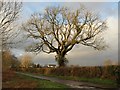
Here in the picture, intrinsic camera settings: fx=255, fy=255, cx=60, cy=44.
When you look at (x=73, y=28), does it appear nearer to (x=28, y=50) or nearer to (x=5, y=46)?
(x=28, y=50)

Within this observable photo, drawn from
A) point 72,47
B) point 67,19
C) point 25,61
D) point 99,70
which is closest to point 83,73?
point 99,70

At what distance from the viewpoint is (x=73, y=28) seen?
4769 centimetres

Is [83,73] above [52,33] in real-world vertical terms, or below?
below

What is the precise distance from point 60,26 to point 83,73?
1551 cm

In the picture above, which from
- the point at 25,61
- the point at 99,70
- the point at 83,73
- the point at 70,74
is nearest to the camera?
the point at 99,70

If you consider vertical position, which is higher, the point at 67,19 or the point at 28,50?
the point at 67,19

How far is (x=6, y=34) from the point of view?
2267cm

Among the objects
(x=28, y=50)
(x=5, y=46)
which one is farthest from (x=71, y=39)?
(x=5, y=46)

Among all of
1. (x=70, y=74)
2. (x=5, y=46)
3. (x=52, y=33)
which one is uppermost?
(x=52, y=33)

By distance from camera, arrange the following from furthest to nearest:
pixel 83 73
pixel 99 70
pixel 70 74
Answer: pixel 70 74, pixel 83 73, pixel 99 70

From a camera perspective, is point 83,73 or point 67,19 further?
point 67,19

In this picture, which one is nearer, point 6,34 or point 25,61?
point 6,34

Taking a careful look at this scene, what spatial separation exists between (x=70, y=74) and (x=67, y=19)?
12.8 meters

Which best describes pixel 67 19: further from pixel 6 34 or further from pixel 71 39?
pixel 6 34
